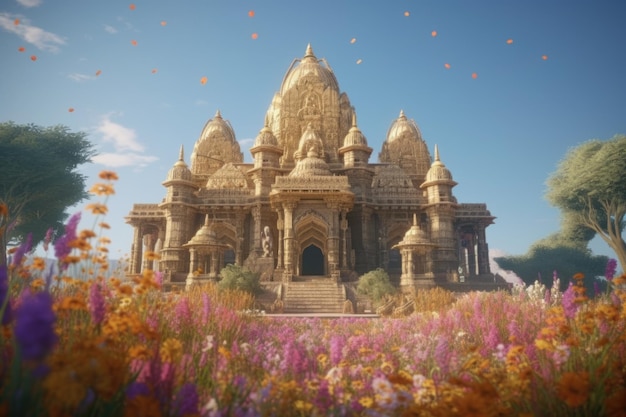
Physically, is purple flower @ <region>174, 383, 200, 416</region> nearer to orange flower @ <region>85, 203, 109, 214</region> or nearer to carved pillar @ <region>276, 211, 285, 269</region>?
orange flower @ <region>85, 203, 109, 214</region>

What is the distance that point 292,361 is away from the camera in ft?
15.2

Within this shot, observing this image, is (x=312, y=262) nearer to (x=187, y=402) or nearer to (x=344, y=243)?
(x=344, y=243)

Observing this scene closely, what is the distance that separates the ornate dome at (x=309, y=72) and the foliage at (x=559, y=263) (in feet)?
82.6

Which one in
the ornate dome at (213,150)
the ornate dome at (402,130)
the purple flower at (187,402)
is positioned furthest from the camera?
the ornate dome at (402,130)

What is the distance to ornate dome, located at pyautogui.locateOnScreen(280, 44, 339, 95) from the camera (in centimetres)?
3600

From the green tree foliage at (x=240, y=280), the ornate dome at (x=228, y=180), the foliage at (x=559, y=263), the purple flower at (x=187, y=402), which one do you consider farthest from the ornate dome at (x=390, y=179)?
the purple flower at (x=187, y=402)

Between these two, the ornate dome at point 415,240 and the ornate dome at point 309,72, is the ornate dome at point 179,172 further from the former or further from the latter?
the ornate dome at point 415,240

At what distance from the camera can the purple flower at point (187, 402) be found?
10.0 ft

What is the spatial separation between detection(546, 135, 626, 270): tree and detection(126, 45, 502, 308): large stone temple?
25.2 feet

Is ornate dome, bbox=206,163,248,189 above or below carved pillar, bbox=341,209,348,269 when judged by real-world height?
above

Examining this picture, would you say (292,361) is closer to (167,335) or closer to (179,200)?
(167,335)

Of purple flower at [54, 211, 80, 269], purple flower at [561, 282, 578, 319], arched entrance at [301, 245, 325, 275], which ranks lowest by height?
purple flower at [561, 282, 578, 319]

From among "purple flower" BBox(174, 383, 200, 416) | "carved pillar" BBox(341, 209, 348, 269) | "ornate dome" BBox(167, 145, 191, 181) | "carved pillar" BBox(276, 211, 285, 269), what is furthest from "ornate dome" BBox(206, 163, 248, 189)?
"purple flower" BBox(174, 383, 200, 416)

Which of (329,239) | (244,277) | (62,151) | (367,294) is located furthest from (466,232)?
(62,151)
